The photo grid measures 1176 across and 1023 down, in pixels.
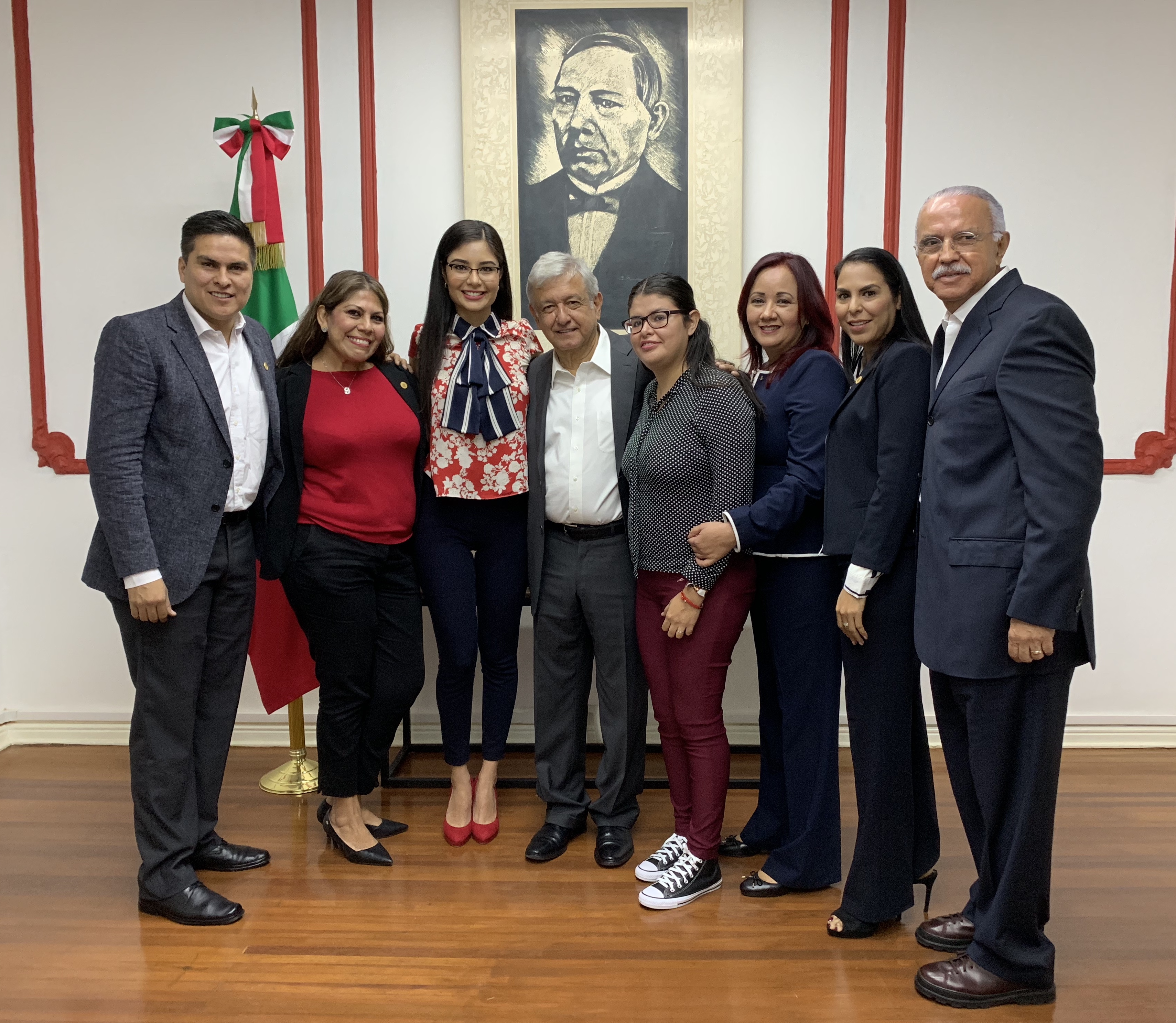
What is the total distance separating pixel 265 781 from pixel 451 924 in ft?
4.08

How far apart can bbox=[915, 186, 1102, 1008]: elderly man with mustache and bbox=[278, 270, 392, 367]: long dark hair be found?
147 cm

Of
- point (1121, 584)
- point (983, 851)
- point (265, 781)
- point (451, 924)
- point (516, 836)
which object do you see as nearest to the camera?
point (983, 851)

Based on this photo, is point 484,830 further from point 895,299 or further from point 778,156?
point 778,156

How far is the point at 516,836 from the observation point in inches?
116

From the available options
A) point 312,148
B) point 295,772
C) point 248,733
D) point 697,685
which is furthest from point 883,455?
point 248,733

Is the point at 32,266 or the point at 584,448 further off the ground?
the point at 32,266

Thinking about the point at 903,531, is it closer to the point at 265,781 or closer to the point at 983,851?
the point at 983,851

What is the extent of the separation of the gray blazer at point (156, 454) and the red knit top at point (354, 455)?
10.6 inches

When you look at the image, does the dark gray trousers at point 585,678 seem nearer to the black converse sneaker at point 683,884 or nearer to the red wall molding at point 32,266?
the black converse sneaker at point 683,884

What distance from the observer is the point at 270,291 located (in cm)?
329

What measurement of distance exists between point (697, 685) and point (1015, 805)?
80cm

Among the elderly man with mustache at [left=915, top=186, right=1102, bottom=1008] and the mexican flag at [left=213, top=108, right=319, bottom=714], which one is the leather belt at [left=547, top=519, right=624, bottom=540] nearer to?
the elderly man with mustache at [left=915, top=186, right=1102, bottom=1008]

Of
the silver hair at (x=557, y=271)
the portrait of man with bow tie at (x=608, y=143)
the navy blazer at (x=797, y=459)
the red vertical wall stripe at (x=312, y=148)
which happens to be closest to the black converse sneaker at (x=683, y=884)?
the navy blazer at (x=797, y=459)

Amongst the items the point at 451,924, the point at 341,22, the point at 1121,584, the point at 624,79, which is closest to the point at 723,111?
the point at 624,79
